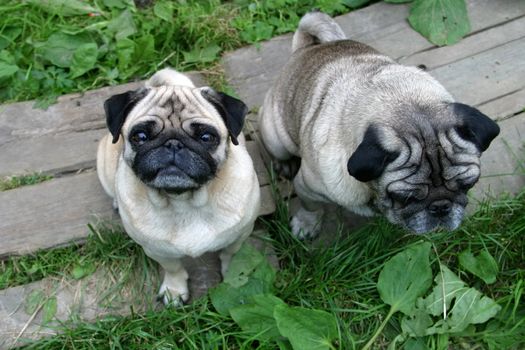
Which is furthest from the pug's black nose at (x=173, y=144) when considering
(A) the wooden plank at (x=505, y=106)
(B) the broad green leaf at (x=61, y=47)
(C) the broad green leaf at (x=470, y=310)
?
(A) the wooden plank at (x=505, y=106)

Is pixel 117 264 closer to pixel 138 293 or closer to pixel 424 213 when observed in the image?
pixel 138 293

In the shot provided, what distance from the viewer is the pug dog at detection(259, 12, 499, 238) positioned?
229 centimetres

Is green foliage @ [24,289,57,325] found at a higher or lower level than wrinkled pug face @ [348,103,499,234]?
lower

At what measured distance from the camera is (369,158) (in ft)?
7.25

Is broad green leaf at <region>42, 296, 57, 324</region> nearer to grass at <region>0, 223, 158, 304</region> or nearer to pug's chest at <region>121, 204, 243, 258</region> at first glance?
grass at <region>0, 223, 158, 304</region>

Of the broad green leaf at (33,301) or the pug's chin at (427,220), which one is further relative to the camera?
the broad green leaf at (33,301)

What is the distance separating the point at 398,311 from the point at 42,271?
1.96 m

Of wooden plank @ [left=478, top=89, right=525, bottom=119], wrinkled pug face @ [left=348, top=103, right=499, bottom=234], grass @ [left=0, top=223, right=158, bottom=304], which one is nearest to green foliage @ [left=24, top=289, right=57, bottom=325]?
grass @ [left=0, top=223, right=158, bottom=304]

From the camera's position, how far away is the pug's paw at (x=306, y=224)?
324 centimetres

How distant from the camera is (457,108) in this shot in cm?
231

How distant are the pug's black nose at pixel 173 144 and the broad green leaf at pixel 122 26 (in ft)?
6.46

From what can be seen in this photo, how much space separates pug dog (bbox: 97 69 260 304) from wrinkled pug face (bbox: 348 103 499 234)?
1.93 feet

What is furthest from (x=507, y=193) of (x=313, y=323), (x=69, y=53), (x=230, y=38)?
(x=69, y=53)

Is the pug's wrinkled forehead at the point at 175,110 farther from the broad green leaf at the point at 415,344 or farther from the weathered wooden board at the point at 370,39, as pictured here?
the broad green leaf at the point at 415,344
